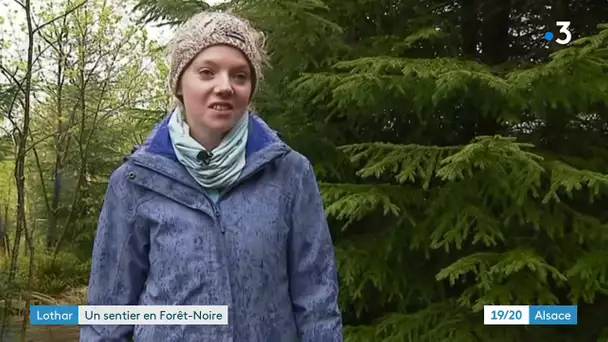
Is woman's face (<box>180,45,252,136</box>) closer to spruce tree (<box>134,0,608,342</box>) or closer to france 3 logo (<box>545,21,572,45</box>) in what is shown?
spruce tree (<box>134,0,608,342</box>)

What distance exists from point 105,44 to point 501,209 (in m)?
2.11

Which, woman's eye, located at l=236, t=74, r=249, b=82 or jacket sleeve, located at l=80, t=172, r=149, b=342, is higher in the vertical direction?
woman's eye, located at l=236, t=74, r=249, b=82

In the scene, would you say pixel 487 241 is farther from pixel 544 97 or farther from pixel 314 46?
pixel 314 46

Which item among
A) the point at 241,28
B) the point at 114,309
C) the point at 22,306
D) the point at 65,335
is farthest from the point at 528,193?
the point at 22,306

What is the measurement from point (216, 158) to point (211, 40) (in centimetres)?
17

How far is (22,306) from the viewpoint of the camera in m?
2.57

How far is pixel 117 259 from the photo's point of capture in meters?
0.87

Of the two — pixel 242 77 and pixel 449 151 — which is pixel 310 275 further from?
pixel 449 151

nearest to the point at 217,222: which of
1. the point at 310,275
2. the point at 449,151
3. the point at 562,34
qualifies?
the point at 310,275
